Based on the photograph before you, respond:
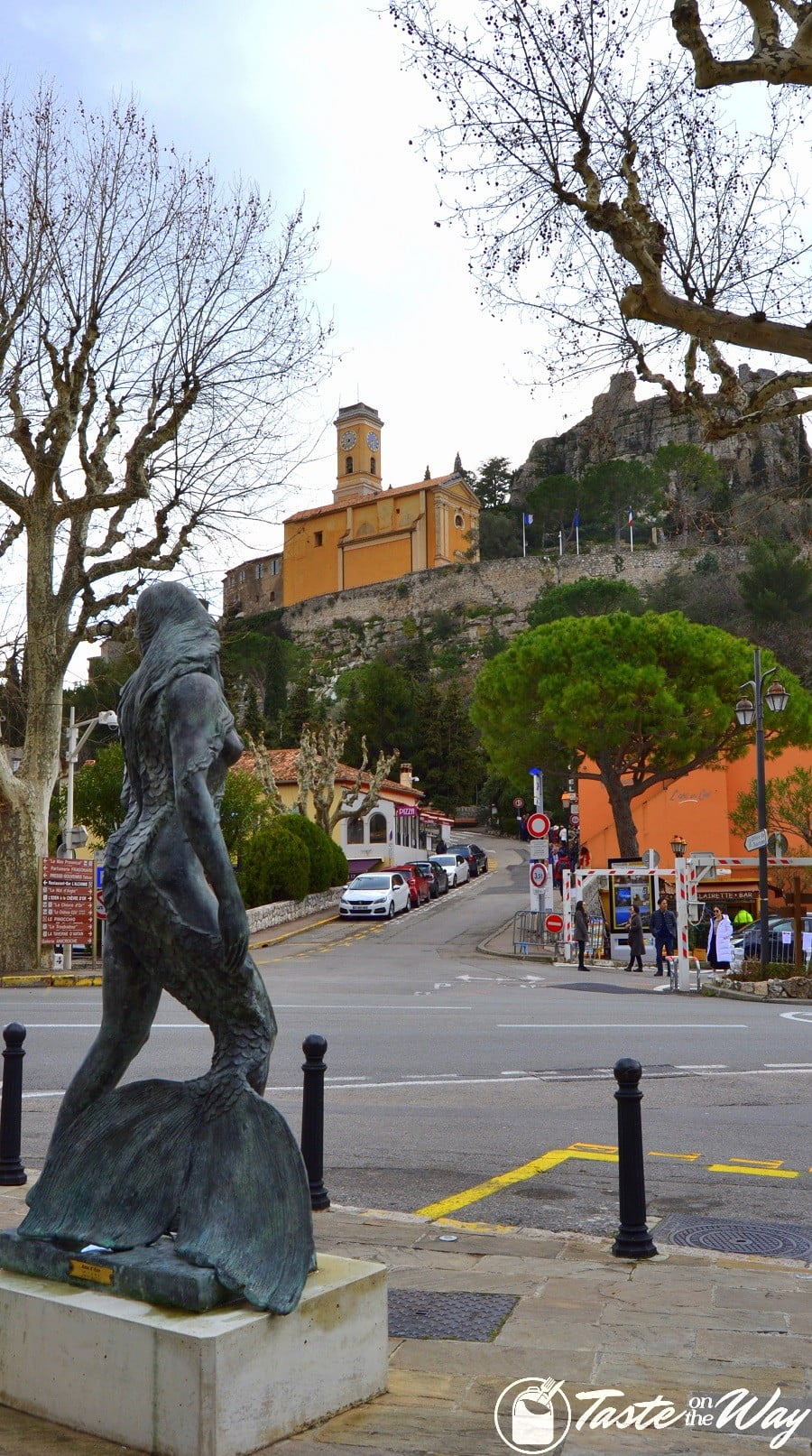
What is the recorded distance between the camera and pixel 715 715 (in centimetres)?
3388

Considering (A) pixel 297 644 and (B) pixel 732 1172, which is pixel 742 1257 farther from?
(A) pixel 297 644

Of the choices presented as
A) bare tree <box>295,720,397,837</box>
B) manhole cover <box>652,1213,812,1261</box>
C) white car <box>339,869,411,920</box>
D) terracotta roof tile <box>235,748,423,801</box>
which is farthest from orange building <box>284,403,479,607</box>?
manhole cover <box>652,1213,812,1261</box>

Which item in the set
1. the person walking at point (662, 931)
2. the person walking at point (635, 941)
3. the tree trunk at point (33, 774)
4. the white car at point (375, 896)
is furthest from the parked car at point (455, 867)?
the tree trunk at point (33, 774)

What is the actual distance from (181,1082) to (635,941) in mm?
20615

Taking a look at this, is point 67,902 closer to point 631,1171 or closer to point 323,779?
point 631,1171

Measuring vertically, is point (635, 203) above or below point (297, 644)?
below

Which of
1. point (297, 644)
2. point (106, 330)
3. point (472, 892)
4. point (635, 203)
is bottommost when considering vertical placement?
point (472, 892)

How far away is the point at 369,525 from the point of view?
104 m

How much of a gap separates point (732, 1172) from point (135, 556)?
15.2 m

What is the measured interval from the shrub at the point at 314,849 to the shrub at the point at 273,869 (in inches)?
31.9

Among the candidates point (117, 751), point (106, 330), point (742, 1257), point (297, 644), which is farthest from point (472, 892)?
point (297, 644)

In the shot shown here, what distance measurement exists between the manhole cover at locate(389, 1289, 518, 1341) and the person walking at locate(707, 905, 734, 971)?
18069 millimetres

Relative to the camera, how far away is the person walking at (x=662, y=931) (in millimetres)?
22047

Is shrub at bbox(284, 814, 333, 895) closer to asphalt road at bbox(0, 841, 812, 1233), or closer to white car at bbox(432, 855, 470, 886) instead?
white car at bbox(432, 855, 470, 886)
